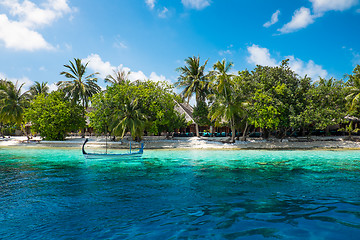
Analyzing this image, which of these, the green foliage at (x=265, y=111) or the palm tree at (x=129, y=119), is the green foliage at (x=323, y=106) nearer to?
the green foliage at (x=265, y=111)

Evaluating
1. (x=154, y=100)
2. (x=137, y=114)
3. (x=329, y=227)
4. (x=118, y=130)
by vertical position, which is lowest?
(x=329, y=227)

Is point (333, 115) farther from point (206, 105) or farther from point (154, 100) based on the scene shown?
point (154, 100)

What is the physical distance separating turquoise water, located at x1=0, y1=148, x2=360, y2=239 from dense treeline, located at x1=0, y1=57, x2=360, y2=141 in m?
13.7

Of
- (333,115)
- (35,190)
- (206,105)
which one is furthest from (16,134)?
(333,115)

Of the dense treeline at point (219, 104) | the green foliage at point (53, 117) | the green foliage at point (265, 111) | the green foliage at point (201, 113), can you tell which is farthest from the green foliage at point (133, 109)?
the green foliage at point (265, 111)

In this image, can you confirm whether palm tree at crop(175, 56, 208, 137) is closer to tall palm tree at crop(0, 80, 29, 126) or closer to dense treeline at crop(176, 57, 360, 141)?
dense treeline at crop(176, 57, 360, 141)

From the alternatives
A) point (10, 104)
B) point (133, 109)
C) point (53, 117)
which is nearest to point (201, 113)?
point (133, 109)

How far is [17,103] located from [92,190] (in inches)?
1353

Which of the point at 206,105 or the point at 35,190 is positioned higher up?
the point at 206,105

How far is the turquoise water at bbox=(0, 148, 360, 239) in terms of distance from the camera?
515 cm

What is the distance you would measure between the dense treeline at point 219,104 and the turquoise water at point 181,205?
44.8 feet

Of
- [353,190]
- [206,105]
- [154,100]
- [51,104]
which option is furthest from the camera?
[206,105]

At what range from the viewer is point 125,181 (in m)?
10.3

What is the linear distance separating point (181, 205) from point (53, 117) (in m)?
28.4
